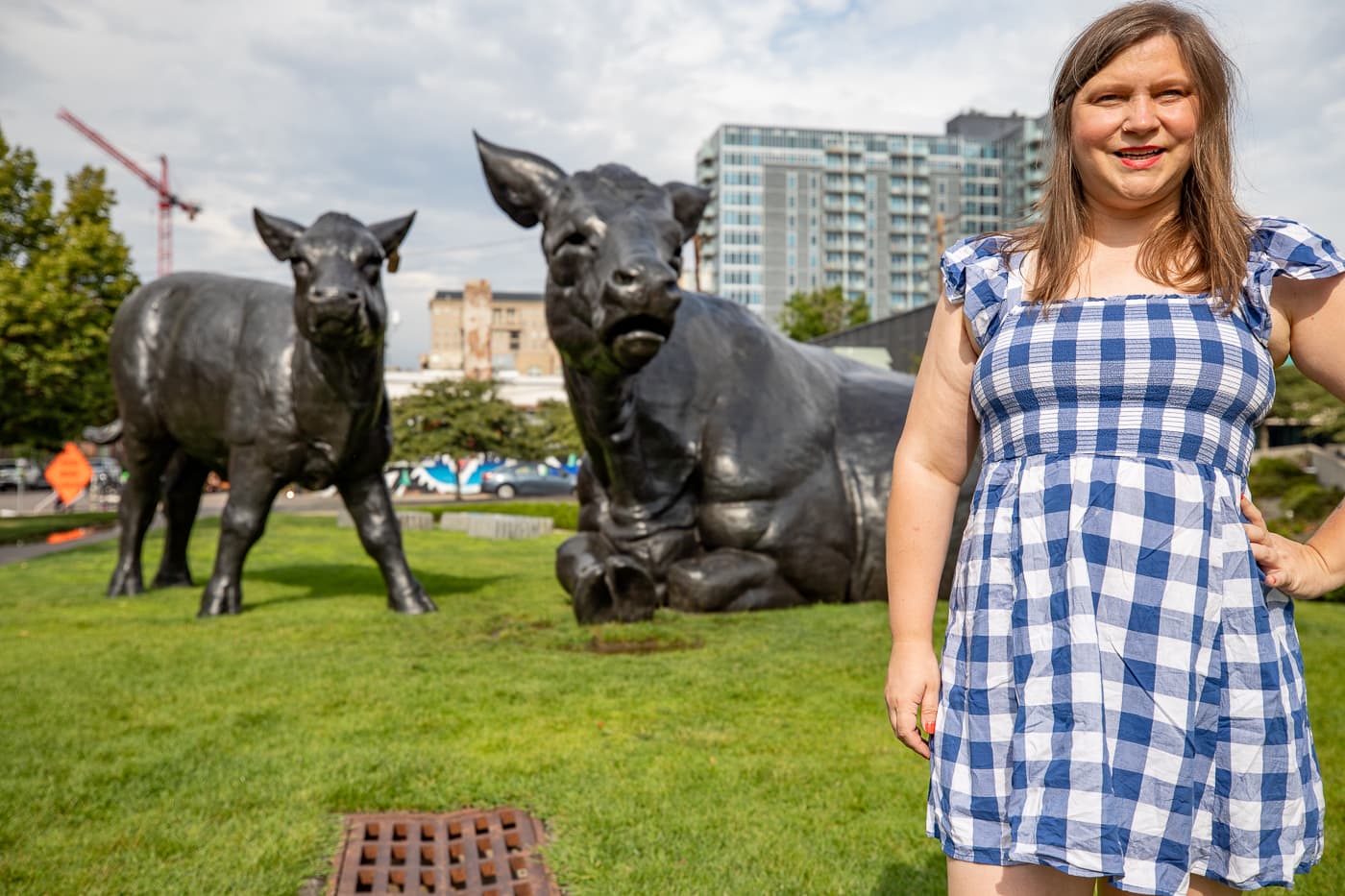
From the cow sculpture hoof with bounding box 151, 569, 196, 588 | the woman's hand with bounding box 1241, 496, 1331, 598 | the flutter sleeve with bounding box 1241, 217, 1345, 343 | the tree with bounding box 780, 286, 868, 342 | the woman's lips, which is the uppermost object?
the tree with bounding box 780, 286, 868, 342

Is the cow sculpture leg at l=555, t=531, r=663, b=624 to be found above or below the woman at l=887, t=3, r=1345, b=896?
below

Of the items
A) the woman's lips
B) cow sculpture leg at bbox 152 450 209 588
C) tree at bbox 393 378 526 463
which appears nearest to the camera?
the woman's lips

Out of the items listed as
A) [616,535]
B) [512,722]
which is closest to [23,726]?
[512,722]

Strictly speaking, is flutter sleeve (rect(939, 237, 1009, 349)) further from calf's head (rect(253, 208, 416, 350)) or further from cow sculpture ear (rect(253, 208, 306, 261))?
cow sculpture ear (rect(253, 208, 306, 261))

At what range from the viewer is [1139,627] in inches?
63.7

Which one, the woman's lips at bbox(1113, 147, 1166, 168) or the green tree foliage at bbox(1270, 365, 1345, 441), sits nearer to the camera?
the woman's lips at bbox(1113, 147, 1166, 168)

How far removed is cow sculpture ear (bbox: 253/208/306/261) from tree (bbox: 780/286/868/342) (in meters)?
43.9

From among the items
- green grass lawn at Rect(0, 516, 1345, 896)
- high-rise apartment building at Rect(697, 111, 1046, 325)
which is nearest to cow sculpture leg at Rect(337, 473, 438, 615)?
green grass lawn at Rect(0, 516, 1345, 896)

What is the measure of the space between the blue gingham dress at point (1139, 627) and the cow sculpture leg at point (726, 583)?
5.06 meters

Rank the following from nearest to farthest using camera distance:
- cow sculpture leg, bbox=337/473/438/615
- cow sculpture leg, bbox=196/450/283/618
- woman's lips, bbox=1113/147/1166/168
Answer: woman's lips, bbox=1113/147/1166/168
cow sculpture leg, bbox=196/450/283/618
cow sculpture leg, bbox=337/473/438/615

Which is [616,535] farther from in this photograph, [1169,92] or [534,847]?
[1169,92]

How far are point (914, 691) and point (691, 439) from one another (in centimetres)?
514

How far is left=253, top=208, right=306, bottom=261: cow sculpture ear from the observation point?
6828mm

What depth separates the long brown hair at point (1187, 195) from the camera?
5.52 feet
